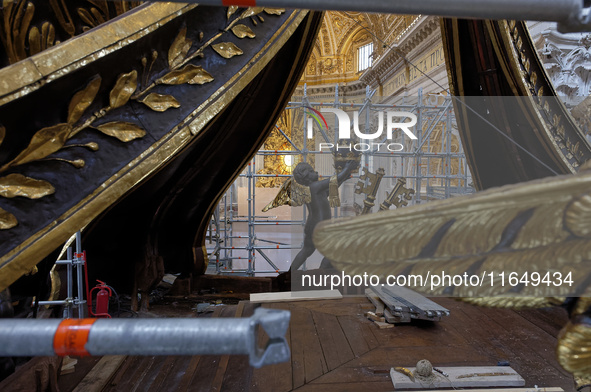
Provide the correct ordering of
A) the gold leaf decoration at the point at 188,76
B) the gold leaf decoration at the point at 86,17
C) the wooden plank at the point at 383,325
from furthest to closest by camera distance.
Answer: the wooden plank at the point at 383,325 < the gold leaf decoration at the point at 86,17 < the gold leaf decoration at the point at 188,76

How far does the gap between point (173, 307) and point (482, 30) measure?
3082 mm

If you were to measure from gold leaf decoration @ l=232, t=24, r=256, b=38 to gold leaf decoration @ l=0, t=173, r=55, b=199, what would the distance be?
755mm

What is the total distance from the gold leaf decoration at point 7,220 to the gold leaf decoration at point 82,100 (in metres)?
0.27

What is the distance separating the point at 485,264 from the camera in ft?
1.86

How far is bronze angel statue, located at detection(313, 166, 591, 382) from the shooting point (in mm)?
537

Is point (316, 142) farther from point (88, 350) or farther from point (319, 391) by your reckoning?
point (88, 350)

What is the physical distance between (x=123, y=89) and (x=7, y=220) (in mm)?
437

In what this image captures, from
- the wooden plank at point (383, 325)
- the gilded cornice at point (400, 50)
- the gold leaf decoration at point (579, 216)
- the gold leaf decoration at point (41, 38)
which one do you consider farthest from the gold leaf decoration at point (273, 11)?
the gilded cornice at point (400, 50)

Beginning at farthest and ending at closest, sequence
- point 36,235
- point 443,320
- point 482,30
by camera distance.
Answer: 1. point 443,320
2. point 482,30
3. point 36,235

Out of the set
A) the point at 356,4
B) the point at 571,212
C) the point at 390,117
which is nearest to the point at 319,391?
the point at 571,212

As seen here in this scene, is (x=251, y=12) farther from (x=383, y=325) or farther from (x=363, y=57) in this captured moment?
(x=363, y=57)

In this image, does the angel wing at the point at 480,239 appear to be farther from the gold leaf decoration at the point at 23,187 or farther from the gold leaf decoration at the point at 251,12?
the gold leaf decoration at the point at 251,12

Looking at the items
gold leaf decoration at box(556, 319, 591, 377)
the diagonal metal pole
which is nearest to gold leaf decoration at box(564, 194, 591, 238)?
gold leaf decoration at box(556, 319, 591, 377)

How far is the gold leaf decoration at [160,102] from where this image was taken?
1052 mm
